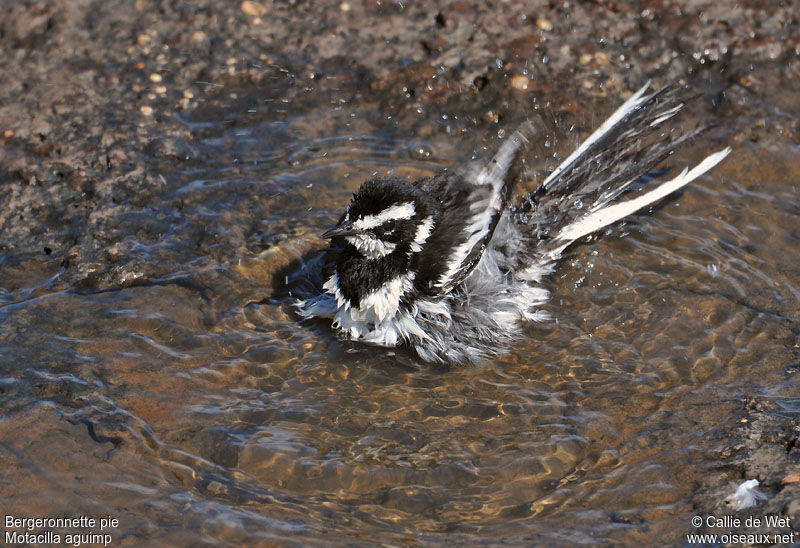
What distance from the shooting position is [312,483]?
4.52 meters

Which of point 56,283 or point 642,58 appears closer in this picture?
point 56,283

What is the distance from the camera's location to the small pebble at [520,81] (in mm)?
7641

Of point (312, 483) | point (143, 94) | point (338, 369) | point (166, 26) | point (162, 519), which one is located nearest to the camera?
point (162, 519)

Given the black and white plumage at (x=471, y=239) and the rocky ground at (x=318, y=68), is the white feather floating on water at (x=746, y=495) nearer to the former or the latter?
the black and white plumage at (x=471, y=239)

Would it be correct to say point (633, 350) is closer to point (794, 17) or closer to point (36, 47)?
point (794, 17)

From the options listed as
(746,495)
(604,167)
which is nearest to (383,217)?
(604,167)

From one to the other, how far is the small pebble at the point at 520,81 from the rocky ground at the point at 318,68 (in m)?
0.02

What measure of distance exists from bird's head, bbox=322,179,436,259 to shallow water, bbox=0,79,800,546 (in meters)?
0.73

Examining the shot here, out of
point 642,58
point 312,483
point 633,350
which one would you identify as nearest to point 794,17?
point 642,58

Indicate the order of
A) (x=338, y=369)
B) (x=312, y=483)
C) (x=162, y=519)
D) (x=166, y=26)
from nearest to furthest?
(x=162, y=519) < (x=312, y=483) < (x=338, y=369) < (x=166, y=26)

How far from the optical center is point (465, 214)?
5715 millimetres

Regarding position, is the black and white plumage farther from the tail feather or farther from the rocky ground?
the rocky ground

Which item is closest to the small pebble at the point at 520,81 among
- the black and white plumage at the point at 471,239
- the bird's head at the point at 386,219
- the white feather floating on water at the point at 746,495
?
the black and white plumage at the point at 471,239

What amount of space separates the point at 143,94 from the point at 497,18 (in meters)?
3.39
